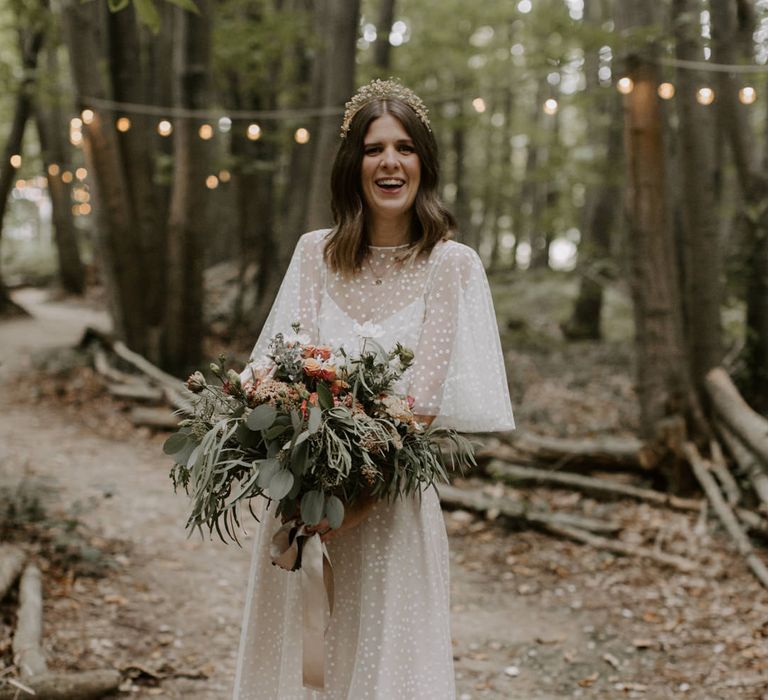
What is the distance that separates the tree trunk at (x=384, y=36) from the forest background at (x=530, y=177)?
0.11 feet

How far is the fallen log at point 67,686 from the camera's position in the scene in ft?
10.9

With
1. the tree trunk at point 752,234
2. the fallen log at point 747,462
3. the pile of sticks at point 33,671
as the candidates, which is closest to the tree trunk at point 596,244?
the tree trunk at point 752,234

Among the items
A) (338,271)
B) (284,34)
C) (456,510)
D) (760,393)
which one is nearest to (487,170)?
(284,34)

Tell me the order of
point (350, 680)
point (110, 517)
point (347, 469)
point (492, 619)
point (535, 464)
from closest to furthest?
point (347, 469)
point (350, 680)
point (492, 619)
point (110, 517)
point (535, 464)

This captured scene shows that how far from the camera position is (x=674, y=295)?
7.28m

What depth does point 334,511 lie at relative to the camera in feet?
7.24

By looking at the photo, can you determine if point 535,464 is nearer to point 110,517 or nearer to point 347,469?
point 110,517

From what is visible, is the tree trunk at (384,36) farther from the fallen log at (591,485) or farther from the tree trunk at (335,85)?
the fallen log at (591,485)

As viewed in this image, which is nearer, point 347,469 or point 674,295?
point 347,469

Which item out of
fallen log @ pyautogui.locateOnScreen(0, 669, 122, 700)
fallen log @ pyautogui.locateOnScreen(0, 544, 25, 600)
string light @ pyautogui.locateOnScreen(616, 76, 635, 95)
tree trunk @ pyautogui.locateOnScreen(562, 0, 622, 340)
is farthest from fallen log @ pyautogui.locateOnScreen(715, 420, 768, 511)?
tree trunk @ pyautogui.locateOnScreen(562, 0, 622, 340)

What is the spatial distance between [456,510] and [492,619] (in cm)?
187

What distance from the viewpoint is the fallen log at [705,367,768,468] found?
20.1ft

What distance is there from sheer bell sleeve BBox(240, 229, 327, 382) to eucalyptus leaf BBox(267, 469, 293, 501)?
2.27 ft

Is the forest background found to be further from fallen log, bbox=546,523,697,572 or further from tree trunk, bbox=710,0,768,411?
fallen log, bbox=546,523,697,572
